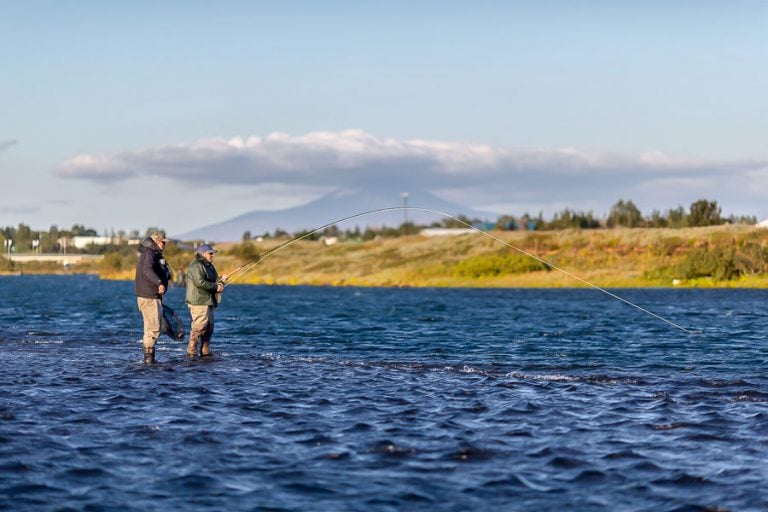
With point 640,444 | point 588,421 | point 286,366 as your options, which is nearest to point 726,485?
point 640,444

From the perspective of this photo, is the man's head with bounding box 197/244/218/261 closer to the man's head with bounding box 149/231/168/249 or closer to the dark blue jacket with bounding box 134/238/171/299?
the man's head with bounding box 149/231/168/249

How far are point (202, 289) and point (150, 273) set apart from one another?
1.13 m

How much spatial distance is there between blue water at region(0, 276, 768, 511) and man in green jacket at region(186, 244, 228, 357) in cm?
86

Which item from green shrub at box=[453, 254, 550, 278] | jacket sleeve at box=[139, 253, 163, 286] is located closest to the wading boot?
jacket sleeve at box=[139, 253, 163, 286]

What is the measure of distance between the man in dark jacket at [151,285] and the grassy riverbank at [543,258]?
62621mm

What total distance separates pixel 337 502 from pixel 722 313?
116 ft

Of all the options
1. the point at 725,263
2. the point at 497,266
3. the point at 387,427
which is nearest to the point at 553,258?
the point at 497,266

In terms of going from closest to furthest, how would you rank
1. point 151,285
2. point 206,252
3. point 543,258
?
point 151,285
point 206,252
point 543,258

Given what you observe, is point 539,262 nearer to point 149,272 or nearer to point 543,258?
point 543,258

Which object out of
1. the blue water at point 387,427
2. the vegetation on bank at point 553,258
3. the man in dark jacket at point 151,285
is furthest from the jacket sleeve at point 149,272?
the vegetation on bank at point 553,258

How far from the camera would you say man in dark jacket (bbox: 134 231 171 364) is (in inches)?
795

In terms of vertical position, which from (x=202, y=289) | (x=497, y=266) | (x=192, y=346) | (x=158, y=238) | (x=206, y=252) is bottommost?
(x=192, y=346)

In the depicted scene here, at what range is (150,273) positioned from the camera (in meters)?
20.1

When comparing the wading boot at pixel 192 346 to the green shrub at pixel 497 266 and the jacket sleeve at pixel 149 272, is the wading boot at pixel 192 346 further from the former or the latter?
the green shrub at pixel 497 266
